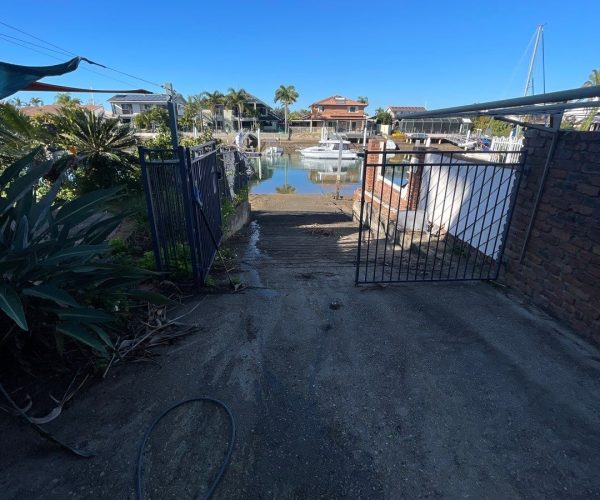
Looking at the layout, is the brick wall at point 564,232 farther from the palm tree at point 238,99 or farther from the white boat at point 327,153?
the palm tree at point 238,99

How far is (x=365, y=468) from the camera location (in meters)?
1.80

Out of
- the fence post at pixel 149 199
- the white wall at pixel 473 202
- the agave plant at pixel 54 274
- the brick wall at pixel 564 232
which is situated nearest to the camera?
the agave plant at pixel 54 274

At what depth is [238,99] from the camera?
176 feet

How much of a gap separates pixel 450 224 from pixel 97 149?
8.32 meters

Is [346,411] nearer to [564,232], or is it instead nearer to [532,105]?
[564,232]

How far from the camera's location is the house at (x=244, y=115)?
181 ft

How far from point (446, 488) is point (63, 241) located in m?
2.89

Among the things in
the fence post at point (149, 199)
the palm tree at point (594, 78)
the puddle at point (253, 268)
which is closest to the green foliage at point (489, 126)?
the palm tree at point (594, 78)

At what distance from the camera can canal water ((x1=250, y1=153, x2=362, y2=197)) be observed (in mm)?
22391

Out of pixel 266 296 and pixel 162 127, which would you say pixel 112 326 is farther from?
pixel 162 127

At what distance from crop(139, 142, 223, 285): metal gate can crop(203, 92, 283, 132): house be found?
179 feet

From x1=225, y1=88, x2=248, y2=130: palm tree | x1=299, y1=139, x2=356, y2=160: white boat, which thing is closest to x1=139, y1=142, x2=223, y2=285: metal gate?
x1=299, y1=139, x2=356, y2=160: white boat

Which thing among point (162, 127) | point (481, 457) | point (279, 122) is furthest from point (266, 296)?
point (279, 122)

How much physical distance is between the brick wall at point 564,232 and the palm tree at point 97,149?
814cm
